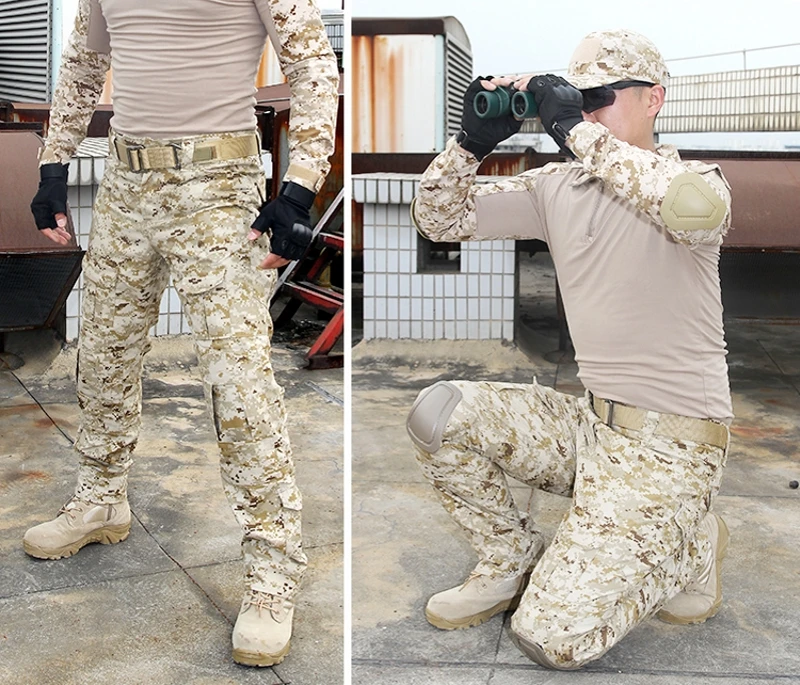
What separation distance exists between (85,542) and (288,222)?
1112mm

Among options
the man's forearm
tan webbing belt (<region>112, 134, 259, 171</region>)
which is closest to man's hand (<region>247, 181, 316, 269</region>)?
tan webbing belt (<region>112, 134, 259, 171</region>)

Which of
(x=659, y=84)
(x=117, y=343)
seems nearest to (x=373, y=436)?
(x=117, y=343)

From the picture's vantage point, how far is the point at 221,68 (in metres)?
2.20

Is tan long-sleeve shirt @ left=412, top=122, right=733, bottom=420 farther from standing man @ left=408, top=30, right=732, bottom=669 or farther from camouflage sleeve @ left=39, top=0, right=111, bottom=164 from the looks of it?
camouflage sleeve @ left=39, top=0, right=111, bottom=164

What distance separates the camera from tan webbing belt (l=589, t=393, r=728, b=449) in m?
2.10

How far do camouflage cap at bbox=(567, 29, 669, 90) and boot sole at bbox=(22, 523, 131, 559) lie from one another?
5.36ft

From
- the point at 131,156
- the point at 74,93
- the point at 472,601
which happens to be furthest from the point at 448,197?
the point at 74,93

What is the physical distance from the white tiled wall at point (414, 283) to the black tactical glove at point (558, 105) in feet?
10.0

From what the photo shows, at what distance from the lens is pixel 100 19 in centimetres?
243

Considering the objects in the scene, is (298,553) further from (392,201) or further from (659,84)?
(392,201)

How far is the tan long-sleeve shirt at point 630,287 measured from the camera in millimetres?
2053

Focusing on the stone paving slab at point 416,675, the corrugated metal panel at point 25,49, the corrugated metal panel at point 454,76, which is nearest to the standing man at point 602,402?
the stone paving slab at point 416,675

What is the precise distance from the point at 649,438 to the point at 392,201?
3260mm

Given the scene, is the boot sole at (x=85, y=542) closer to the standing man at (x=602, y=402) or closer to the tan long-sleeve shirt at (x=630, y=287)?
the standing man at (x=602, y=402)
